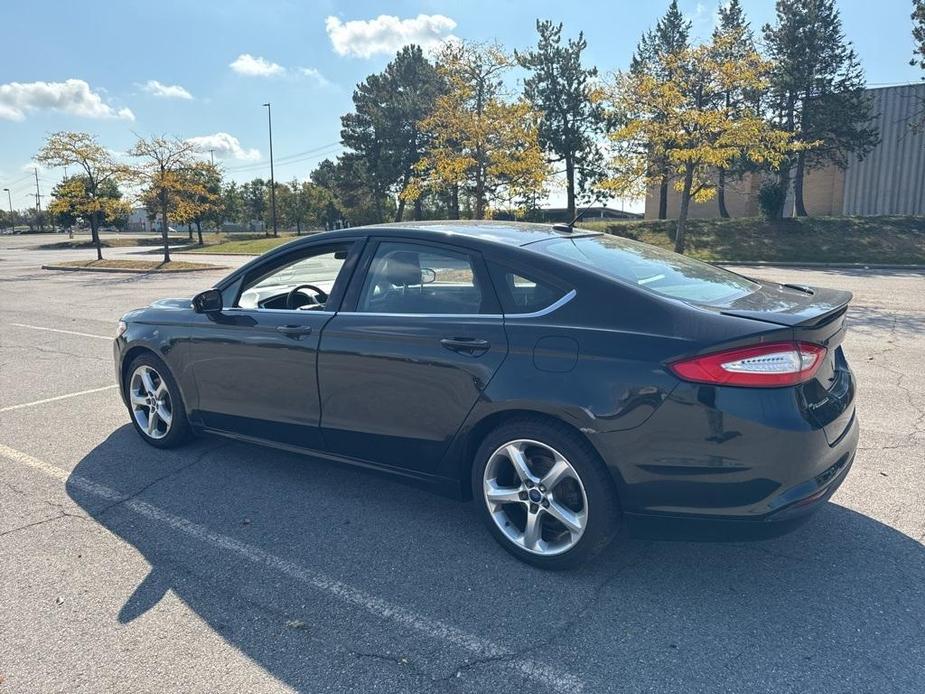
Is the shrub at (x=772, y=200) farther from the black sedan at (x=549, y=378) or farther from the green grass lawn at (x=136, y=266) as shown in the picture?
the black sedan at (x=549, y=378)

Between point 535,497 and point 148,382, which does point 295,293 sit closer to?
point 148,382

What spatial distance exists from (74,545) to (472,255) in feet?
8.32

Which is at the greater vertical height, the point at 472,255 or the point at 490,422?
the point at 472,255

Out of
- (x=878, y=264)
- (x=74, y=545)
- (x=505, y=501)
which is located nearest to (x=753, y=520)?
(x=505, y=501)

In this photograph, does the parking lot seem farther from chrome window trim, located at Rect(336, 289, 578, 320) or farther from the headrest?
the headrest

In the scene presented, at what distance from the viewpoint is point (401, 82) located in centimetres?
4556

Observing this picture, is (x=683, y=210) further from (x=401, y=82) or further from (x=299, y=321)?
(x=401, y=82)

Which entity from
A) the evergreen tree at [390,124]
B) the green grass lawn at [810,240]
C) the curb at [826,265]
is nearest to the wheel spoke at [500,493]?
the curb at [826,265]

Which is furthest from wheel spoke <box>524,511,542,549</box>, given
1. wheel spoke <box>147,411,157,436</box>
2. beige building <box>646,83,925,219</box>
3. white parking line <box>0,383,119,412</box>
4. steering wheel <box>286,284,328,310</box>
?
beige building <box>646,83,925,219</box>

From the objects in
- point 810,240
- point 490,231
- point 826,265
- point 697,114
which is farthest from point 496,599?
point 810,240

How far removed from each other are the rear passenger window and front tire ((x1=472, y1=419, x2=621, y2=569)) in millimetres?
529

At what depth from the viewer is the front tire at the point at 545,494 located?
274 centimetres

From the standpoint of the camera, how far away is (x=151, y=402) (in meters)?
4.60

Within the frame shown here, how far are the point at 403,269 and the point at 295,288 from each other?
139 centimetres
